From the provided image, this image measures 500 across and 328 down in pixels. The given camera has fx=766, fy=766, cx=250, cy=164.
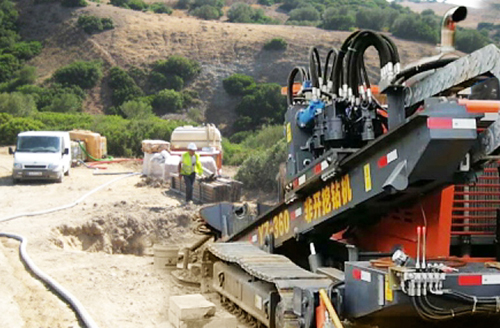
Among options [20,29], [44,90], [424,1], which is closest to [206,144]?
[44,90]

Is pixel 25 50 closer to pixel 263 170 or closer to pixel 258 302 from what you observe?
pixel 263 170

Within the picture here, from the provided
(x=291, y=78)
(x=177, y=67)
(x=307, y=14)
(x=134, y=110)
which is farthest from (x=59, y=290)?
(x=307, y=14)

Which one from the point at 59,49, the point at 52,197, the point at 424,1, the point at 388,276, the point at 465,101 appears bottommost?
the point at 52,197

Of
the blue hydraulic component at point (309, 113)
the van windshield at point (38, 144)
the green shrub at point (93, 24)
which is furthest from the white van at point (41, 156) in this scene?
the green shrub at point (93, 24)

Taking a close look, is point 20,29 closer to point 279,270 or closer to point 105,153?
point 105,153

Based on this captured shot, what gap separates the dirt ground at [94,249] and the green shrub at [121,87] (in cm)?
3046

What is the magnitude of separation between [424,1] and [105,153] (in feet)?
327

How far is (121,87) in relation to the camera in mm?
57094

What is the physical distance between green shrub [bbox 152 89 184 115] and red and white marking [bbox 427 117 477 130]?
51088mm

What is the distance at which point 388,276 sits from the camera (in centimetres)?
514

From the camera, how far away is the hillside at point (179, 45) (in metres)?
59.8

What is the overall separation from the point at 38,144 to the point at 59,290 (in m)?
15.3

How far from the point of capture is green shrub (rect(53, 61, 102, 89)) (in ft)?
186

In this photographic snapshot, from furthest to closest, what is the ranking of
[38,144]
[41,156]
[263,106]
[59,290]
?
[263,106] < [38,144] < [41,156] < [59,290]
